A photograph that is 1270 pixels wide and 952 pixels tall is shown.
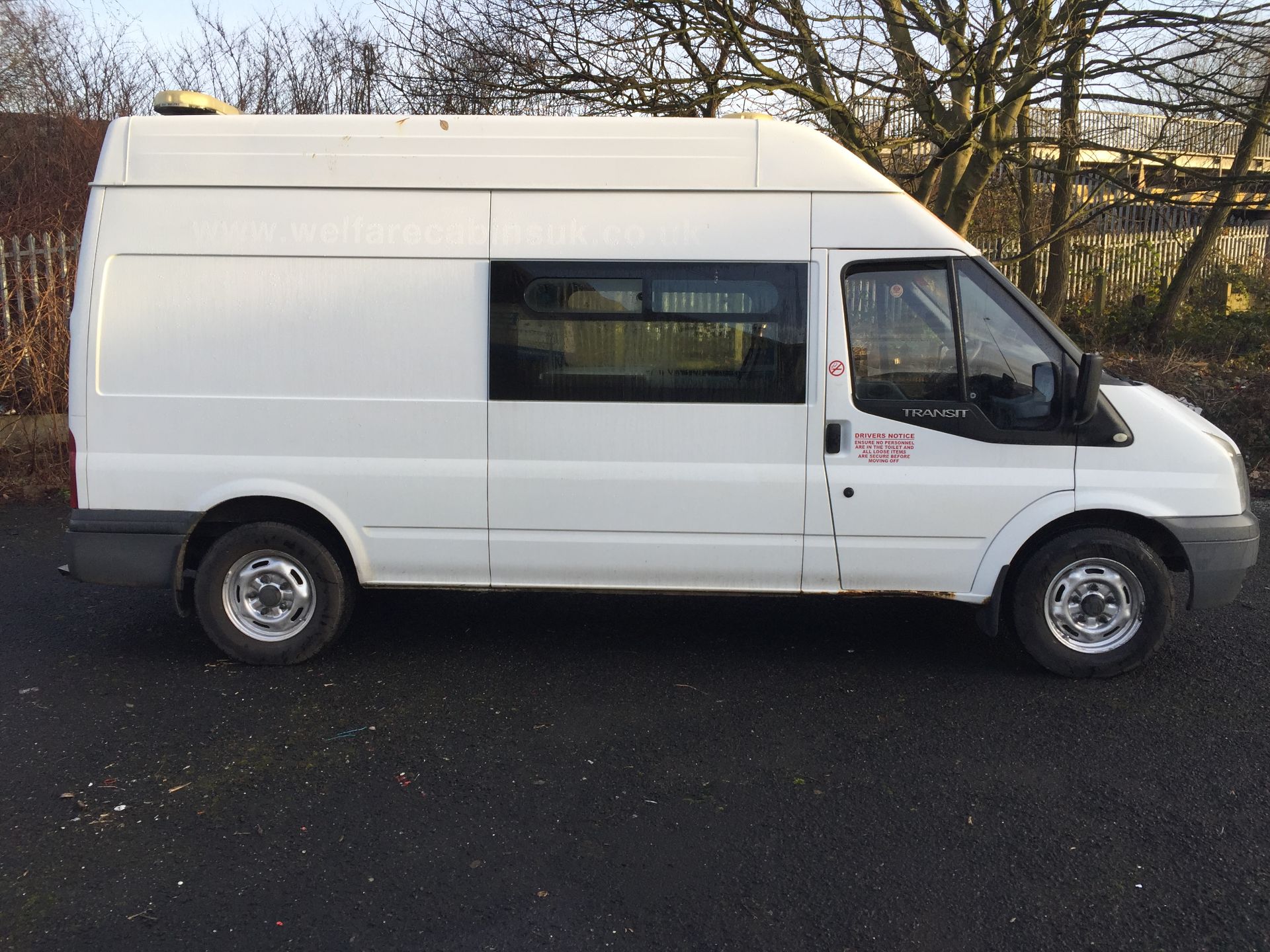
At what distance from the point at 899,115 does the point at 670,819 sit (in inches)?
358

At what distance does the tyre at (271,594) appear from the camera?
4.95 m

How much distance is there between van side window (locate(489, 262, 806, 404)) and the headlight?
1978 millimetres

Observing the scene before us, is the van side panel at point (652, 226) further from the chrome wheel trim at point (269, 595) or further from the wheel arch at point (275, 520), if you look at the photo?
the chrome wheel trim at point (269, 595)

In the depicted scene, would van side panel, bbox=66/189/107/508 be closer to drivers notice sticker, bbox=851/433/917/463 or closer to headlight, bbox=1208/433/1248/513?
drivers notice sticker, bbox=851/433/917/463

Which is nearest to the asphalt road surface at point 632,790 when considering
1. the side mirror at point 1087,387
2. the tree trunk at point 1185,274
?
the side mirror at point 1087,387

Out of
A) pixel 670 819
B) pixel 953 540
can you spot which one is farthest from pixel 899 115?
pixel 670 819

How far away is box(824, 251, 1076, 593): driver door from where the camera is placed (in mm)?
4594

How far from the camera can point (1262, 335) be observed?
12867 millimetres

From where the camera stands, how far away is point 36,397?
378 inches

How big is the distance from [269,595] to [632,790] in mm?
2272

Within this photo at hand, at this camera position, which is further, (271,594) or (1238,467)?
(271,594)

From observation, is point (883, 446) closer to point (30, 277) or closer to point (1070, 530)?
point (1070, 530)

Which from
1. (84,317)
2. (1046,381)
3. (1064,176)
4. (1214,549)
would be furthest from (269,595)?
(1064,176)

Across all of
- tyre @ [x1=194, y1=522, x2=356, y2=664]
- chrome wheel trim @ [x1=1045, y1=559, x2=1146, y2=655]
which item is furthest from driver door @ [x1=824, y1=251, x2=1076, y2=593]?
tyre @ [x1=194, y1=522, x2=356, y2=664]
